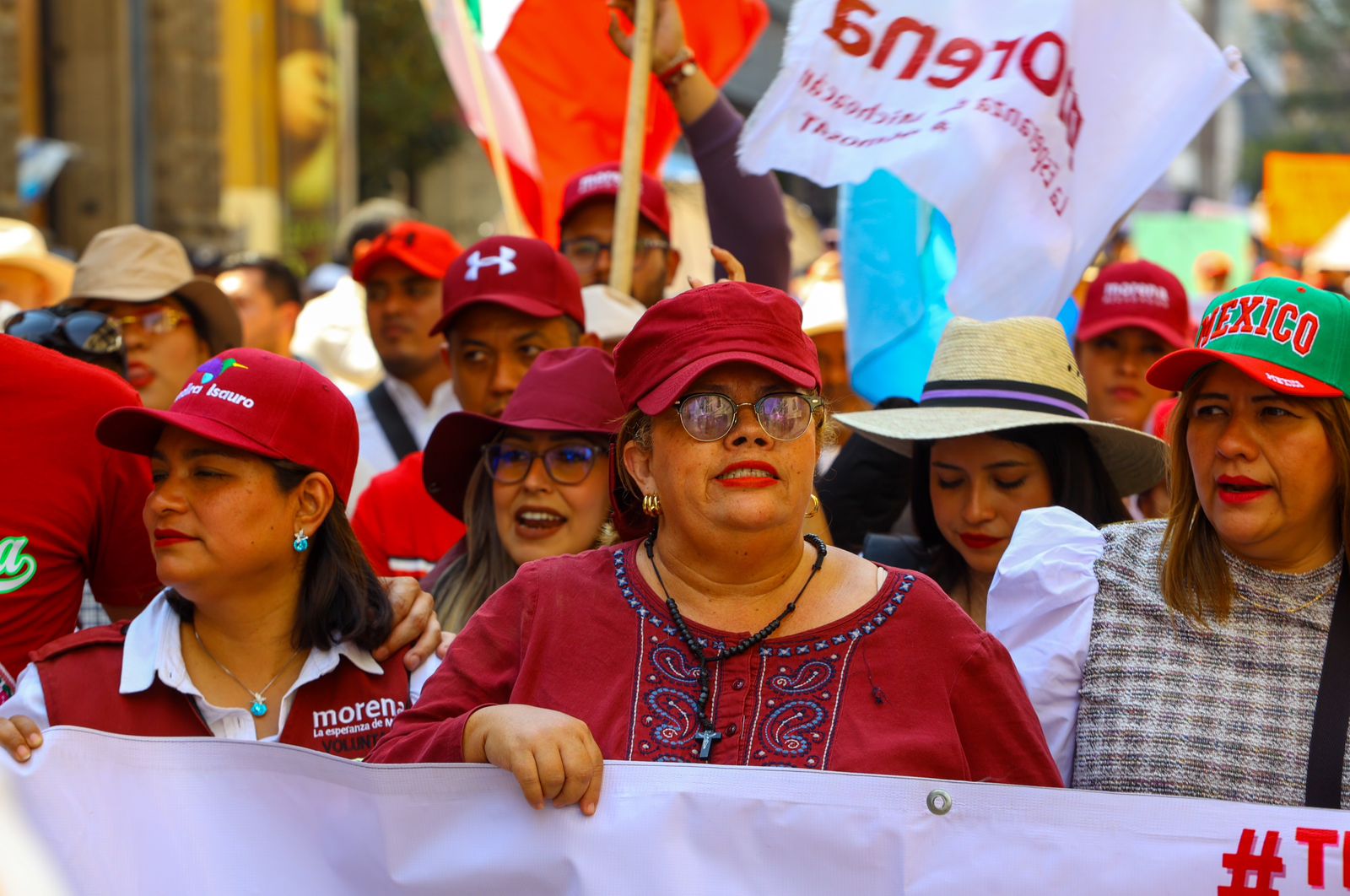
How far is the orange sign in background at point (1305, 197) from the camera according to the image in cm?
1507

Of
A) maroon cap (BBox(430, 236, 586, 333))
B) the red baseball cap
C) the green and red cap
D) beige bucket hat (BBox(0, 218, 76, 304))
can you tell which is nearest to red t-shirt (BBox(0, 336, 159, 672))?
maroon cap (BBox(430, 236, 586, 333))

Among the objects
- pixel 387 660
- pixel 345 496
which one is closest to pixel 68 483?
pixel 345 496

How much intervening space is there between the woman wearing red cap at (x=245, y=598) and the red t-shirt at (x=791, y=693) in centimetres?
48

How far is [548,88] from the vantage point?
263 inches

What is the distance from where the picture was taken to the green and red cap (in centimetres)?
288

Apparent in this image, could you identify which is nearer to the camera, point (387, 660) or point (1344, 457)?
point (1344, 457)

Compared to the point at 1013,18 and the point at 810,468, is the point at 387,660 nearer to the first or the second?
the point at 810,468

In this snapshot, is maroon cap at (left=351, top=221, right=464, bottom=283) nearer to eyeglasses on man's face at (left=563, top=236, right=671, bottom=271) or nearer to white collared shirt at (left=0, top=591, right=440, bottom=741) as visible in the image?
eyeglasses on man's face at (left=563, top=236, right=671, bottom=271)

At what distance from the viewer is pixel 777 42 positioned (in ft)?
103

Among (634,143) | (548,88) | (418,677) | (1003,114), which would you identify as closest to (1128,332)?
(1003,114)

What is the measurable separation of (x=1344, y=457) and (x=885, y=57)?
232 cm

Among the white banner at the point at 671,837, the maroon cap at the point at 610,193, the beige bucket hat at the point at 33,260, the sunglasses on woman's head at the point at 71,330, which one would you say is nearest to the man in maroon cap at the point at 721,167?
the maroon cap at the point at 610,193

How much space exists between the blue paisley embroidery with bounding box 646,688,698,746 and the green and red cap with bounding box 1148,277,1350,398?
1.03 m

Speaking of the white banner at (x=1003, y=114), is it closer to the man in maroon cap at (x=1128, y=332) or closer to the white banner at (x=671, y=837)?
the man in maroon cap at (x=1128, y=332)
